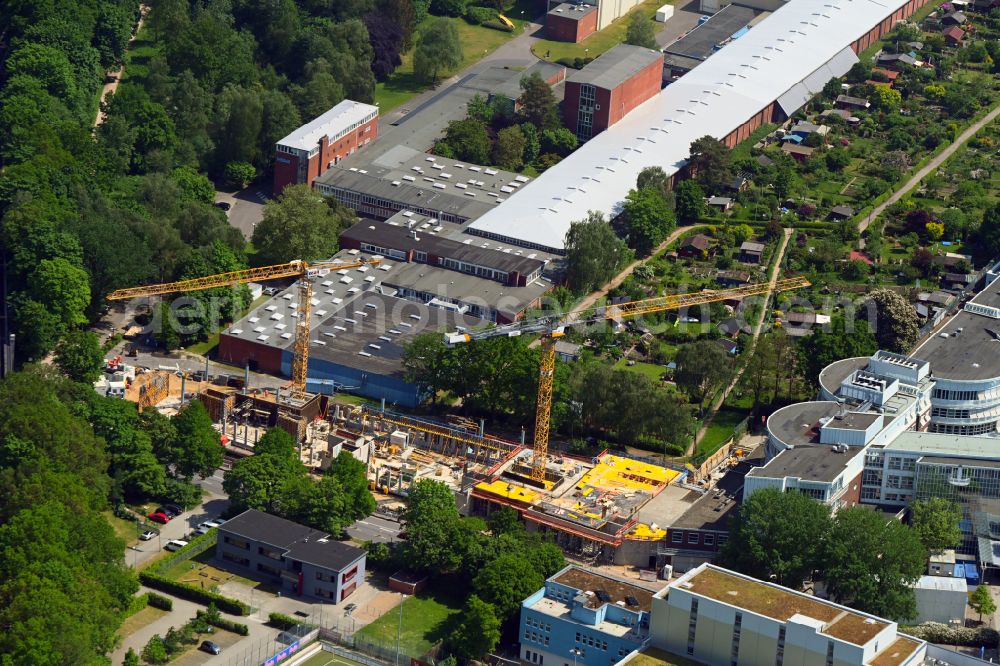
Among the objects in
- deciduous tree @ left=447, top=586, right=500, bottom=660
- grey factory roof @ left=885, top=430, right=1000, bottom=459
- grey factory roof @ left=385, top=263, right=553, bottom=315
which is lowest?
deciduous tree @ left=447, top=586, right=500, bottom=660

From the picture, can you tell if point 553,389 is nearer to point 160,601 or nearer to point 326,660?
point 326,660

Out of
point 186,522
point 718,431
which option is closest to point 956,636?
point 718,431

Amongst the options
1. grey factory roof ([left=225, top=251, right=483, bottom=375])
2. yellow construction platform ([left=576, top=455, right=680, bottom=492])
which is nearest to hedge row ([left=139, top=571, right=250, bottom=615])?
yellow construction platform ([left=576, top=455, right=680, bottom=492])

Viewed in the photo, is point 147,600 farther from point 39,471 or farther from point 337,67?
point 337,67

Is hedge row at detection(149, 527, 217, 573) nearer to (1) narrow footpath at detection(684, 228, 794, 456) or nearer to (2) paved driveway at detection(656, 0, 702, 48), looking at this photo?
(1) narrow footpath at detection(684, 228, 794, 456)

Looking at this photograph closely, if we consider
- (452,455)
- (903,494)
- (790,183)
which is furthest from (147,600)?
(790,183)

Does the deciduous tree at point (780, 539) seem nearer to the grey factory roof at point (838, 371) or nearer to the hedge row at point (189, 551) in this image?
the grey factory roof at point (838, 371)

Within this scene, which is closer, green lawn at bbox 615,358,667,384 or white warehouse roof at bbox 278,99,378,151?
green lawn at bbox 615,358,667,384
